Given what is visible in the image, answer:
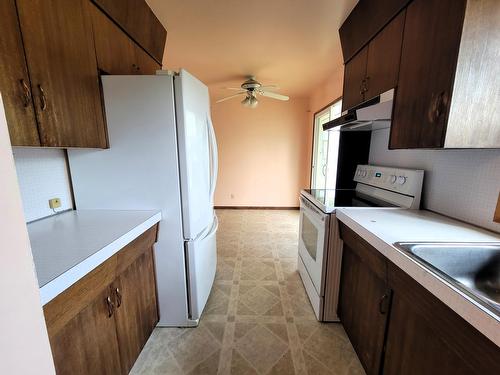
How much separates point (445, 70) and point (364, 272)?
107 cm

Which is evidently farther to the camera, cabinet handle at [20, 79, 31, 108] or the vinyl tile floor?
the vinyl tile floor

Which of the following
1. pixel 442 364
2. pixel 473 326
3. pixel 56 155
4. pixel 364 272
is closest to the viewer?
pixel 473 326

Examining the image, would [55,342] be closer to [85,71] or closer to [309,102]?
[85,71]

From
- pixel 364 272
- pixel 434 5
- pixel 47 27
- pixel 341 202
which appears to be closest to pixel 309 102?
pixel 341 202

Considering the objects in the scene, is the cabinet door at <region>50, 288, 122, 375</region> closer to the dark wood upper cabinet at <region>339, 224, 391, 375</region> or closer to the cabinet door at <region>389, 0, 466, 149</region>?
the dark wood upper cabinet at <region>339, 224, 391, 375</region>

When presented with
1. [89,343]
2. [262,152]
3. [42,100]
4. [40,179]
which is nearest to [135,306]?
[89,343]

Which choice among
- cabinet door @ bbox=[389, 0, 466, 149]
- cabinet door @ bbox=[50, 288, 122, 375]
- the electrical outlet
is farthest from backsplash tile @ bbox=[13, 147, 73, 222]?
cabinet door @ bbox=[389, 0, 466, 149]

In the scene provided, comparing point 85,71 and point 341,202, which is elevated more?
point 85,71

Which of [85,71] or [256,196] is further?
[256,196]

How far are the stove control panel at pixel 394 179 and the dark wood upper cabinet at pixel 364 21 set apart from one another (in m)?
0.99

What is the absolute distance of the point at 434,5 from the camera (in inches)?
37.9

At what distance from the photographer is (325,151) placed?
386 cm

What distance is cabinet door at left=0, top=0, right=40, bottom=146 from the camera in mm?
805

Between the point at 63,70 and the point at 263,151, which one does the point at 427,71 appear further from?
the point at 263,151
